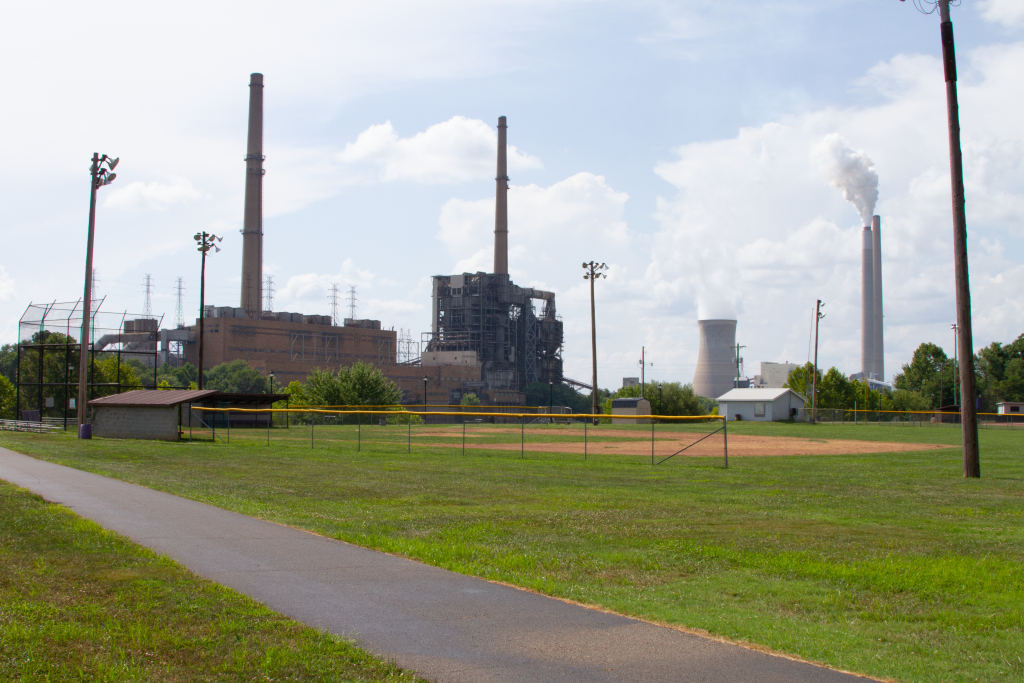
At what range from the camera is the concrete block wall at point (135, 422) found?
3700 centimetres

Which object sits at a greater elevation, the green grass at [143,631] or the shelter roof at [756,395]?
the shelter roof at [756,395]

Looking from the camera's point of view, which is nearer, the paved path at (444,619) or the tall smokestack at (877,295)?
the paved path at (444,619)

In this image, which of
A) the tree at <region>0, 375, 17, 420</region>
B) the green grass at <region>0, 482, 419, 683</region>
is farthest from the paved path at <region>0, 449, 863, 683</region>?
the tree at <region>0, 375, 17, 420</region>

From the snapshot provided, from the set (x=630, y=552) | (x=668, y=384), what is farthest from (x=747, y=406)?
(x=630, y=552)

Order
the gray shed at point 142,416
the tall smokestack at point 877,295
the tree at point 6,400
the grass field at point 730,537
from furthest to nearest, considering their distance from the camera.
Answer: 1. the tall smokestack at point 877,295
2. the tree at point 6,400
3. the gray shed at point 142,416
4. the grass field at point 730,537

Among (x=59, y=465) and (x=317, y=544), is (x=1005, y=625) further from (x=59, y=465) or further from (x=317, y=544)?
(x=59, y=465)

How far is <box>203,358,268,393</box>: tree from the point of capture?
420 ft

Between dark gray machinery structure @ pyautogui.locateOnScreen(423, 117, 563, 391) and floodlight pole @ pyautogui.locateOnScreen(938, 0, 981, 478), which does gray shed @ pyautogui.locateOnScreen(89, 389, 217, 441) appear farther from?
dark gray machinery structure @ pyautogui.locateOnScreen(423, 117, 563, 391)

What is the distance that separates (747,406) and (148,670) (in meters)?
82.6

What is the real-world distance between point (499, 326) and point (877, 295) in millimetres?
84013

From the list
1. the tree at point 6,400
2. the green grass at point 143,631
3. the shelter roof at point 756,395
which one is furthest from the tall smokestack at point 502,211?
the green grass at point 143,631

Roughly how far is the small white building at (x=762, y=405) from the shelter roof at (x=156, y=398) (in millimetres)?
56370

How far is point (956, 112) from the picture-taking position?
2202 centimetres

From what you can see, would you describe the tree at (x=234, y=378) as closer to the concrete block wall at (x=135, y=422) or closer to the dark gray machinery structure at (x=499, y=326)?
the dark gray machinery structure at (x=499, y=326)
